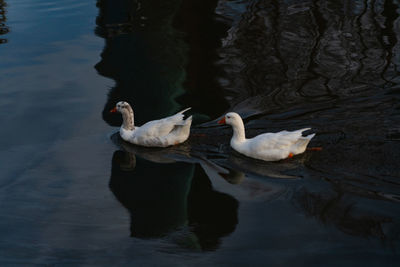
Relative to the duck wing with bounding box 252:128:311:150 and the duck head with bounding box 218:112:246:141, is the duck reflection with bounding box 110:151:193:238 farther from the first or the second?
the duck wing with bounding box 252:128:311:150

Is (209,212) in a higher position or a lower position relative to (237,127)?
lower

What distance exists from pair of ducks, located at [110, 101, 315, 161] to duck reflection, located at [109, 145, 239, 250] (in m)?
0.28

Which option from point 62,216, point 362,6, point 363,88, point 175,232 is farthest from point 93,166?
point 362,6

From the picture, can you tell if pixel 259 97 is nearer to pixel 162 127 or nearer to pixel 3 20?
pixel 162 127

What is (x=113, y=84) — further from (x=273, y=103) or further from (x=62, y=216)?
(x=62, y=216)

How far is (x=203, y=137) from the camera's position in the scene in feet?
32.6

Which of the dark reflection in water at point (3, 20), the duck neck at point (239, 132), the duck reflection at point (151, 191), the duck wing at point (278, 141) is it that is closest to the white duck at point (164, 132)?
the duck reflection at point (151, 191)

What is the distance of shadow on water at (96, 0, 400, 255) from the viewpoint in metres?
7.88

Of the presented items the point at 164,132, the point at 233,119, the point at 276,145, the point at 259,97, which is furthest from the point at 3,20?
the point at 276,145

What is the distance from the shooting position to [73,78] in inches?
510

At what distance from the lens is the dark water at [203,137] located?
7285 millimetres

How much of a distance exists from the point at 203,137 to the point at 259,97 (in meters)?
1.74

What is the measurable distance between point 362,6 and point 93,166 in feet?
29.8

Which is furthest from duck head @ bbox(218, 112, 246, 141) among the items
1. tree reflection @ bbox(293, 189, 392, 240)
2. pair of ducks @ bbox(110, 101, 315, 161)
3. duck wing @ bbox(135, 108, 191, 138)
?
tree reflection @ bbox(293, 189, 392, 240)
